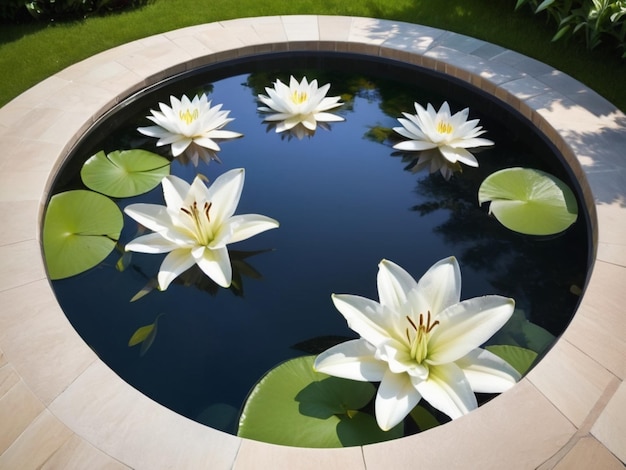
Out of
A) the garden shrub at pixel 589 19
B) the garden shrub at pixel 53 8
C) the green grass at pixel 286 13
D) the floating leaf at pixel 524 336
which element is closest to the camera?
the floating leaf at pixel 524 336

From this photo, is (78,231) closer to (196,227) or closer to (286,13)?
(196,227)

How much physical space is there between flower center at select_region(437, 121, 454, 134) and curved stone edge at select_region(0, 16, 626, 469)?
0.72m

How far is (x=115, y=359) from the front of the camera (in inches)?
88.7

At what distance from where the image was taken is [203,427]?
188cm

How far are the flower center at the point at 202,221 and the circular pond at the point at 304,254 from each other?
210mm

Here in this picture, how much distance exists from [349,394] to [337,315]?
1.42ft

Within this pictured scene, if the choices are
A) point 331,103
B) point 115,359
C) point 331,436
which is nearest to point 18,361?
point 115,359

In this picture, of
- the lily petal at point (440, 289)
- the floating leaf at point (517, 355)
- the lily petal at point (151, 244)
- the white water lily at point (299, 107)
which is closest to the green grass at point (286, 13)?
the white water lily at point (299, 107)

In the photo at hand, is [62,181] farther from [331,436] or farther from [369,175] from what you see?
[331,436]

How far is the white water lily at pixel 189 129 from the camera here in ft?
11.0

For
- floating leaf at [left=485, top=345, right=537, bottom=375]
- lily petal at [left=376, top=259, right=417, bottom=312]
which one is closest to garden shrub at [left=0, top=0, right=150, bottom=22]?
lily petal at [left=376, top=259, right=417, bottom=312]

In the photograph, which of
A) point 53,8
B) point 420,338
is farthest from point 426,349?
point 53,8

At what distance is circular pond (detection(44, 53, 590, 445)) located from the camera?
7.43ft

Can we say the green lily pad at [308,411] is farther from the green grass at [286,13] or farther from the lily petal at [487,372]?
the green grass at [286,13]
